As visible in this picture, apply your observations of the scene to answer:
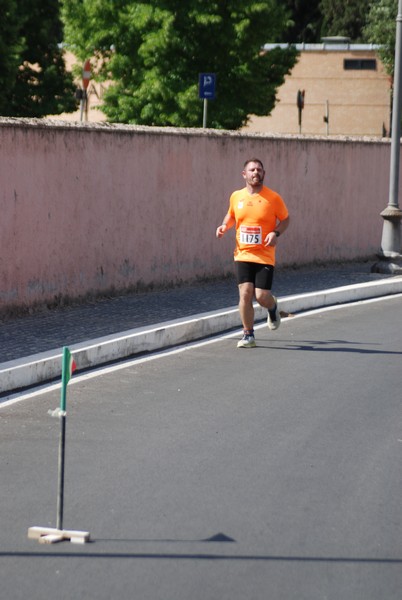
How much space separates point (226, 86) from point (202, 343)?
29.0 m

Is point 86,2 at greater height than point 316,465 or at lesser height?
greater

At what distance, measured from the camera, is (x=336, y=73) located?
62750 millimetres

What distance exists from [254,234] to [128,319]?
6.19ft

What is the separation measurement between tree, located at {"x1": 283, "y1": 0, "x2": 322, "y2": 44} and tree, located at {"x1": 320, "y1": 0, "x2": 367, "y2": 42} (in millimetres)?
1244

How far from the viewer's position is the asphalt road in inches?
230

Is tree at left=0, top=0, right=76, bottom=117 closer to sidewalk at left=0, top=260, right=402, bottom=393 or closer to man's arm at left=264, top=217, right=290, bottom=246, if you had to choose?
sidewalk at left=0, top=260, right=402, bottom=393

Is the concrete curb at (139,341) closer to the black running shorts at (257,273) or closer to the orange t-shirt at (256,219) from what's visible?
the black running shorts at (257,273)

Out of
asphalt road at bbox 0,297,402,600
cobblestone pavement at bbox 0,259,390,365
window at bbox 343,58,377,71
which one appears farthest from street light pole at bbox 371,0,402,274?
window at bbox 343,58,377,71

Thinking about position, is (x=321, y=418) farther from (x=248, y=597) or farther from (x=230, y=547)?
(x=248, y=597)

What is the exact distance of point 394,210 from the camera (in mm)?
20688

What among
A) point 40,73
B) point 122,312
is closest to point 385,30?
point 40,73

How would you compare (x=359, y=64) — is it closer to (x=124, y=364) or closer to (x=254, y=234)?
(x=254, y=234)

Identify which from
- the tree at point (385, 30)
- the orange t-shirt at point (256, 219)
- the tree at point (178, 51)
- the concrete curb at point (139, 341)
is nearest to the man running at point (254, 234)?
the orange t-shirt at point (256, 219)

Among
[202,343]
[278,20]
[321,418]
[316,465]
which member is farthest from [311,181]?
[278,20]
